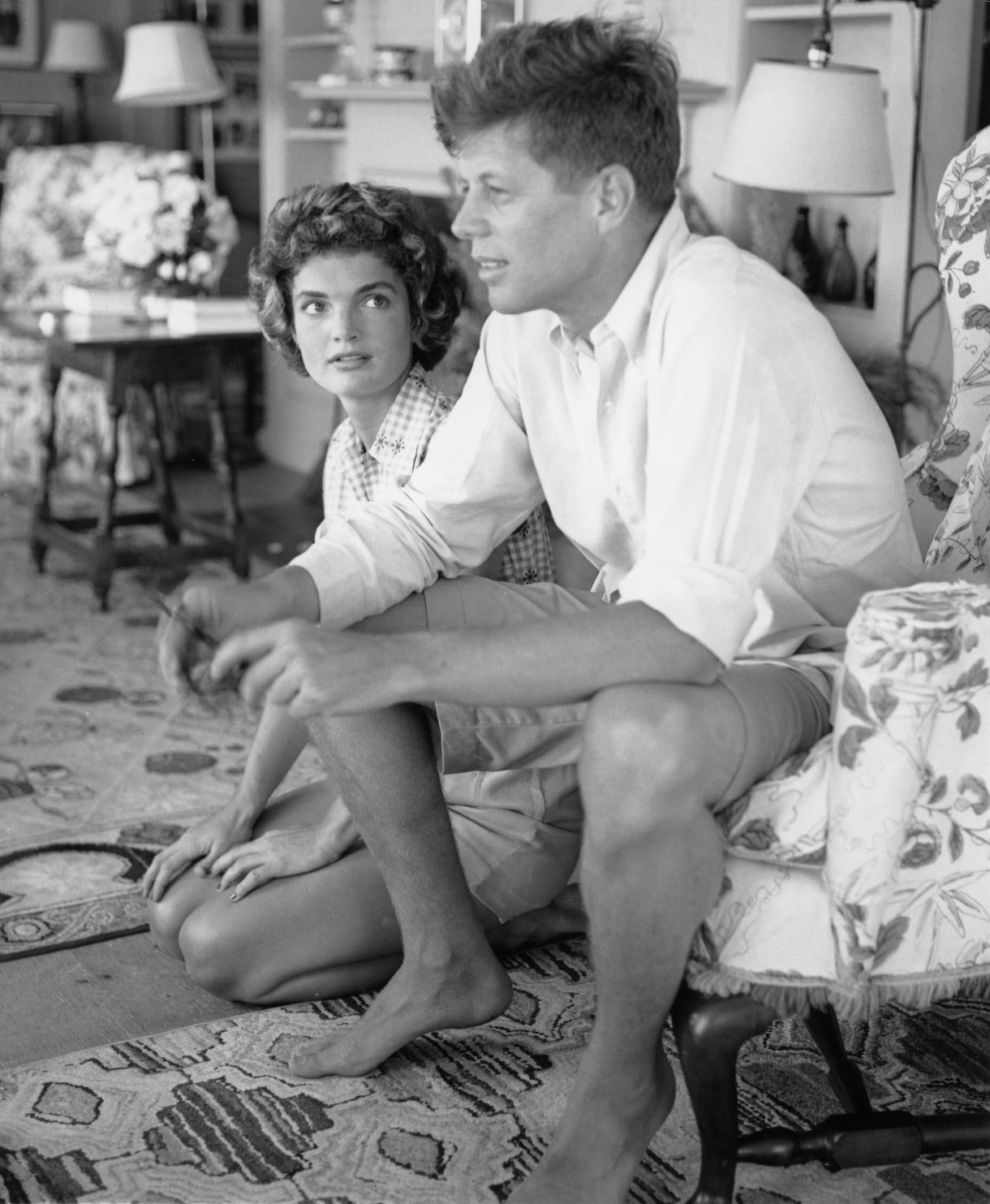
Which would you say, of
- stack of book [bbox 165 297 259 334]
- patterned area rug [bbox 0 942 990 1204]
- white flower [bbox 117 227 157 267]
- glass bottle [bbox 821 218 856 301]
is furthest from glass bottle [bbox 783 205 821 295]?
patterned area rug [bbox 0 942 990 1204]

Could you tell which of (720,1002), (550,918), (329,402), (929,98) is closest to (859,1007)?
(720,1002)

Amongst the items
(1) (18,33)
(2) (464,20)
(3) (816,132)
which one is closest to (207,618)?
(3) (816,132)

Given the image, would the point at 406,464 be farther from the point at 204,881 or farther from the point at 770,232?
the point at 770,232

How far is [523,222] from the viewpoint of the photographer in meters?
1.63

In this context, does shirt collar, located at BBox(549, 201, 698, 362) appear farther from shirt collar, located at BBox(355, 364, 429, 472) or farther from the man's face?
shirt collar, located at BBox(355, 364, 429, 472)

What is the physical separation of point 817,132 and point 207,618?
2.14 meters

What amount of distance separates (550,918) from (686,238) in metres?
0.96

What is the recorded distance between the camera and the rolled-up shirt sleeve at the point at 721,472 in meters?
1.47

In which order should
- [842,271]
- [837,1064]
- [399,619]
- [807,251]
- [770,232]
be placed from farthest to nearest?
[807,251] < [842,271] < [770,232] < [399,619] < [837,1064]

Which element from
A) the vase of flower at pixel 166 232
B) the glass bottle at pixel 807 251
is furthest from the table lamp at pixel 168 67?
the glass bottle at pixel 807 251

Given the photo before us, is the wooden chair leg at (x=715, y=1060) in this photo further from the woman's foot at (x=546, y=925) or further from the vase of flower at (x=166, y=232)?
the vase of flower at (x=166, y=232)

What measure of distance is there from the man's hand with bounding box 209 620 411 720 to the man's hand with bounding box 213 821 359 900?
21.9 inches

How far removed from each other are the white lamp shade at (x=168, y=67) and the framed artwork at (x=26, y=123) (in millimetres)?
1554

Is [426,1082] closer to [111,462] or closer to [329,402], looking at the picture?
[111,462]
